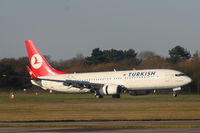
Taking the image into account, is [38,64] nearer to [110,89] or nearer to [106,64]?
[110,89]

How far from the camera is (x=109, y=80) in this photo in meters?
75.2

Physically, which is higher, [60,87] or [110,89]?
[60,87]

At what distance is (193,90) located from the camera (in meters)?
89.8

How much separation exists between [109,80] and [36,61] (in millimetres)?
15559

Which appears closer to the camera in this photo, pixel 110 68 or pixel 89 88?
pixel 89 88

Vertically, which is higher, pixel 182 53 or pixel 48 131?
pixel 182 53

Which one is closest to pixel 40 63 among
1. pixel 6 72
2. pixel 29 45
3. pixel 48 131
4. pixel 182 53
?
pixel 29 45

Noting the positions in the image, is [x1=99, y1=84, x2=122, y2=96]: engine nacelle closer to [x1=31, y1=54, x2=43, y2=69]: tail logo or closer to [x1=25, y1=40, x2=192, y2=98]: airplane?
[x1=25, y1=40, x2=192, y2=98]: airplane

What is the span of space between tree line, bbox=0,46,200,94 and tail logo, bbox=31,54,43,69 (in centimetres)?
292

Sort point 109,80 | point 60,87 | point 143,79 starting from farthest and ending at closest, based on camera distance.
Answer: point 60,87, point 109,80, point 143,79

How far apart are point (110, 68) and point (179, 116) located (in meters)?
86.9

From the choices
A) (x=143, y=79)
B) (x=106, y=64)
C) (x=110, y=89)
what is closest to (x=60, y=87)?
(x=110, y=89)

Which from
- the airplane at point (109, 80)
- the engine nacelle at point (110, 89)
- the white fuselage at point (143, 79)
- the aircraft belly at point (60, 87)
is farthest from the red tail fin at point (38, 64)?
the engine nacelle at point (110, 89)

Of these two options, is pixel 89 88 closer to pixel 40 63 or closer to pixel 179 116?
pixel 40 63
